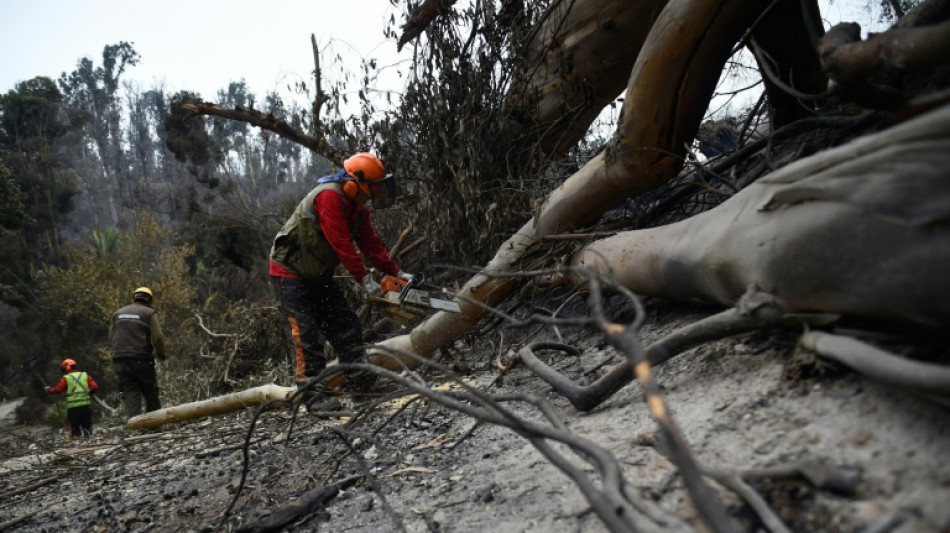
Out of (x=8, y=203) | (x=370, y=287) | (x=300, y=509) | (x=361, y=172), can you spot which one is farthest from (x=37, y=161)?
(x=300, y=509)

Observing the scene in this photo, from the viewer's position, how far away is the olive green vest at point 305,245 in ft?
13.7

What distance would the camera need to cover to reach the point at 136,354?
616cm

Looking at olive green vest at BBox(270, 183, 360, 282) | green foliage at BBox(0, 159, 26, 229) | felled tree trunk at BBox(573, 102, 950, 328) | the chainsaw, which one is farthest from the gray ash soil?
green foliage at BBox(0, 159, 26, 229)

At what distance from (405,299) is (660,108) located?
2.20m

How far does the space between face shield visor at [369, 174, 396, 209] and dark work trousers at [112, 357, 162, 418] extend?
4.16 m

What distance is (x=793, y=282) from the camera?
1223 millimetres

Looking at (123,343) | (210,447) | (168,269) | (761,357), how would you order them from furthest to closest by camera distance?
(168,269)
(123,343)
(210,447)
(761,357)

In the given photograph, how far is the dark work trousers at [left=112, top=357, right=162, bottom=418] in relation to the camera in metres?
6.12

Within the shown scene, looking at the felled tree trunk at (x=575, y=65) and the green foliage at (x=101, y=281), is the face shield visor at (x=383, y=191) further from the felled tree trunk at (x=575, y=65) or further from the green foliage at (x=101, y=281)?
the green foliage at (x=101, y=281)

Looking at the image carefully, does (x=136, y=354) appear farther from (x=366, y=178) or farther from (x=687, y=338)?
(x=687, y=338)

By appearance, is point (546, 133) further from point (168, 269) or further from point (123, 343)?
point (168, 269)

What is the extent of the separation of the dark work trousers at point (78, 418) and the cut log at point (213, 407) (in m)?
3.08

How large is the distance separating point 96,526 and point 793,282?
2.74m

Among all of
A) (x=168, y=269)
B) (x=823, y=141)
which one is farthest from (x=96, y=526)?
(x=168, y=269)
